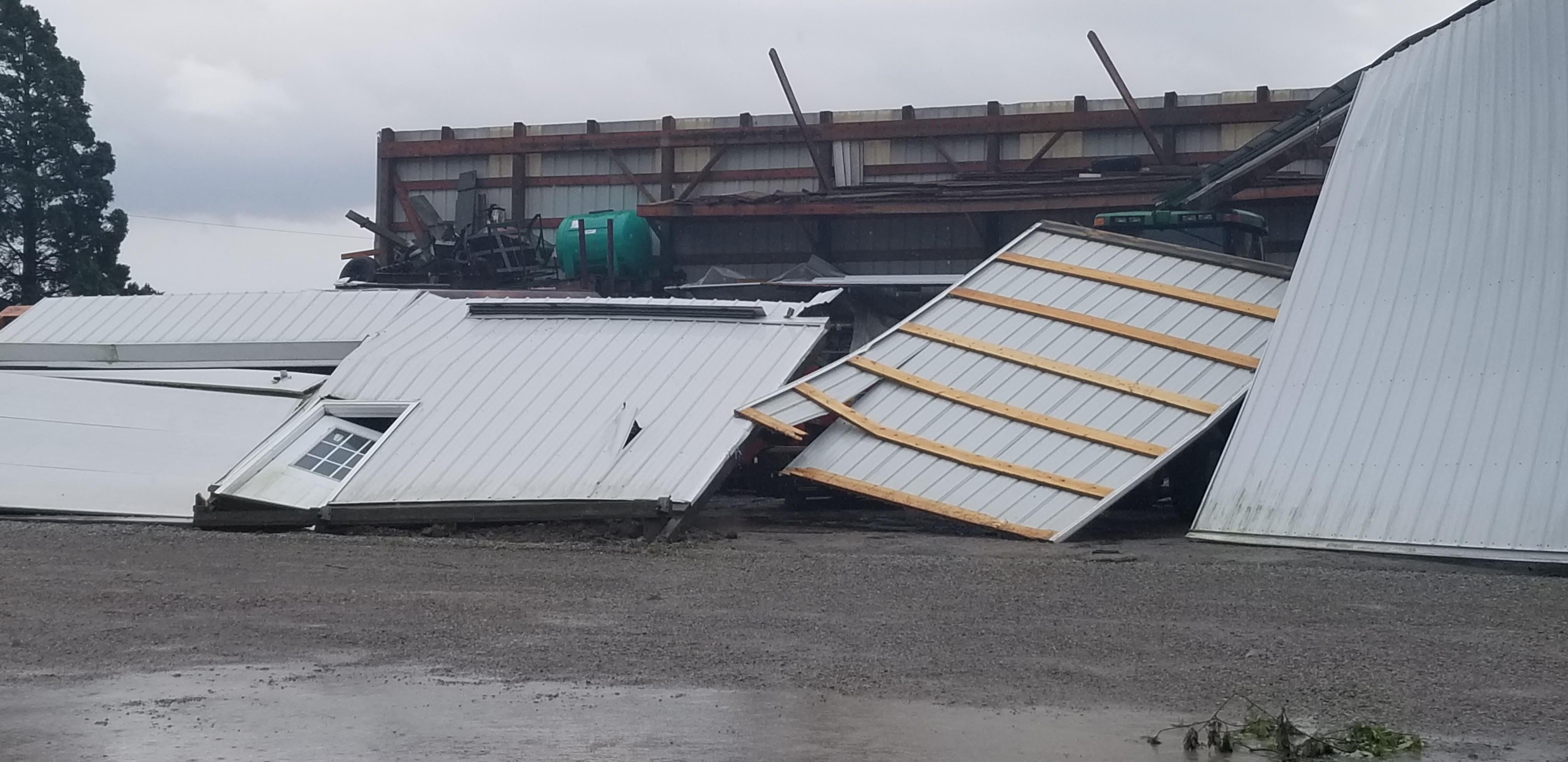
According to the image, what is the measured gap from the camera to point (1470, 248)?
12.0m

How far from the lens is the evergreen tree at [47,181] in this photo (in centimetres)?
3158

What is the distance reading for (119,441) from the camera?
47.2 feet

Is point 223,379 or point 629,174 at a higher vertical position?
point 629,174

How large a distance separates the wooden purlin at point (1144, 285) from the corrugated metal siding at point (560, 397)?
226 centimetres

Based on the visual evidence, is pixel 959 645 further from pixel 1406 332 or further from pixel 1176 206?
pixel 1176 206

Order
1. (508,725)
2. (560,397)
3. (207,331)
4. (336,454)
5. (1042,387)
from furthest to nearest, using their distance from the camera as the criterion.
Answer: (207,331), (560,397), (336,454), (1042,387), (508,725)

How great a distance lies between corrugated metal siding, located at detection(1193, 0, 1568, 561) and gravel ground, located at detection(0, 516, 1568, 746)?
1.22ft

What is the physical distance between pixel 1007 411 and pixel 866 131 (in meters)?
14.4

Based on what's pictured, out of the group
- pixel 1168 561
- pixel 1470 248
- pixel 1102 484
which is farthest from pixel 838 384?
pixel 1470 248

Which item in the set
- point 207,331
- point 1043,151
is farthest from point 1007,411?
point 1043,151

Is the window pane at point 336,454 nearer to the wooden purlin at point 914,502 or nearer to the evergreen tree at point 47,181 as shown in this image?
the wooden purlin at point 914,502

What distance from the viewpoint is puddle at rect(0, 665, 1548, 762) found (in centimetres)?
552

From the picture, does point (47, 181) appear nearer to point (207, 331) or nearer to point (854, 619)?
point (207, 331)

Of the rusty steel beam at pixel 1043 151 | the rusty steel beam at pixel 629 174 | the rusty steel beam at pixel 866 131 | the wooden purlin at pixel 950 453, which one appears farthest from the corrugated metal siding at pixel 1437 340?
the rusty steel beam at pixel 629 174
